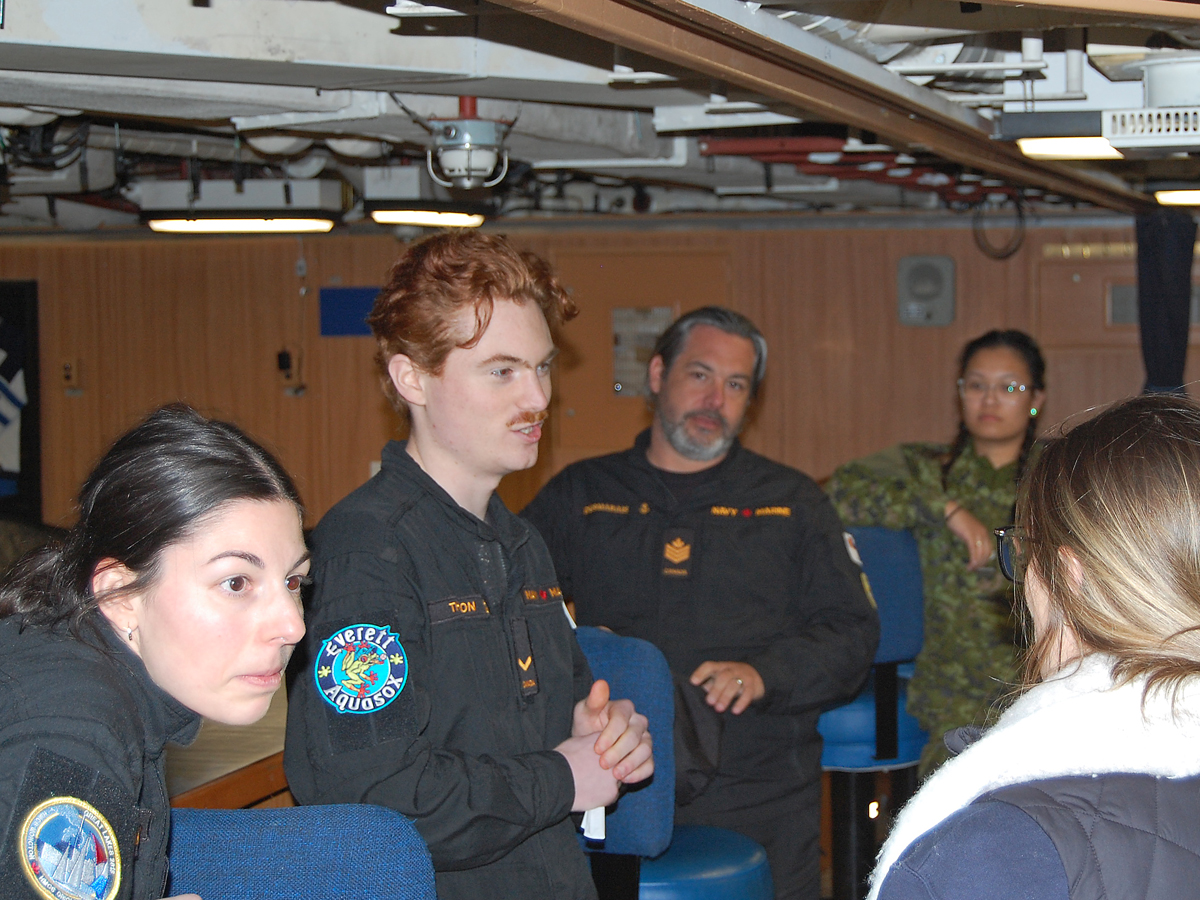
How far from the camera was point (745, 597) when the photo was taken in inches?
101

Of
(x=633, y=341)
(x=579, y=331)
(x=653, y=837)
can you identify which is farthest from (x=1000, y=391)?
(x=579, y=331)

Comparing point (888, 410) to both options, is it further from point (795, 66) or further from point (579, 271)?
point (795, 66)

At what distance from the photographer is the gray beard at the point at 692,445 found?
269 cm

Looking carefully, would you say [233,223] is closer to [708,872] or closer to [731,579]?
[731,579]

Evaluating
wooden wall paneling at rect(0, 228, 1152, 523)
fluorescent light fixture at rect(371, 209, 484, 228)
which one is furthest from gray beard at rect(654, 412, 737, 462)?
wooden wall paneling at rect(0, 228, 1152, 523)

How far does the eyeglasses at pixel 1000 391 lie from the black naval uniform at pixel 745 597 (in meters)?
0.83

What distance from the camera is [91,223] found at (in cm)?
693

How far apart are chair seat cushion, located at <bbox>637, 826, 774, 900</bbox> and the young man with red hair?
0.46 metres

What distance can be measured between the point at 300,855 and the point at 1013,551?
3.01ft

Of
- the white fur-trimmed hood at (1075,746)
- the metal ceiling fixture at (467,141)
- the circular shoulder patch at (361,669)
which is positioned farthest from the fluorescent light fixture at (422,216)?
the white fur-trimmed hood at (1075,746)

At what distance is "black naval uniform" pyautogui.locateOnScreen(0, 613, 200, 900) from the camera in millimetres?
931

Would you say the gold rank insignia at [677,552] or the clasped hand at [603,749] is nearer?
the clasped hand at [603,749]

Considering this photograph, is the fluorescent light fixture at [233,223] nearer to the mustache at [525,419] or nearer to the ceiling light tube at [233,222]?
the ceiling light tube at [233,222]

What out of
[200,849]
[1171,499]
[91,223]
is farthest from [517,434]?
[91,223]
